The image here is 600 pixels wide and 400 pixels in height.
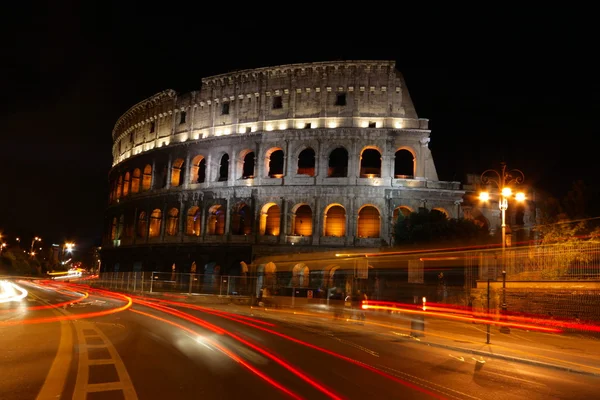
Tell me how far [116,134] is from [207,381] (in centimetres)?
6147

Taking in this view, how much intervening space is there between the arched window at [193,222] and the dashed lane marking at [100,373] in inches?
1432

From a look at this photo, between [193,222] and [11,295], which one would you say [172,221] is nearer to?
[193,222]

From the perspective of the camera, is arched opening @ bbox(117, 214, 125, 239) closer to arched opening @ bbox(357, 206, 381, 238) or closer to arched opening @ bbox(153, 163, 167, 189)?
arched opening @ bbox(153, 163, 167, 189)

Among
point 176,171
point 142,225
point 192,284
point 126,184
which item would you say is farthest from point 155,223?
point 192,284

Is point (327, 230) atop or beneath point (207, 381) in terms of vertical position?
atop

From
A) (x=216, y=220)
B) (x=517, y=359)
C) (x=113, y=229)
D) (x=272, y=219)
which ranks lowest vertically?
(x=517, y=359)

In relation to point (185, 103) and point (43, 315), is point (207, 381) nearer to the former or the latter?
point (43, 315)

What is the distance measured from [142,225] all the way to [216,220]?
1015cm

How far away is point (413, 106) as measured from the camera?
141ft

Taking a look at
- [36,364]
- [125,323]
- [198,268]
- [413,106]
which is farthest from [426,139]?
[36,364]

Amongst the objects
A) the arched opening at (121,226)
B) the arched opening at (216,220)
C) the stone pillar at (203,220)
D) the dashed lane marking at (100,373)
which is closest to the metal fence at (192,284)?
the stone pillar at (203,220)

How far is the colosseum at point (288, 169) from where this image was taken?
4141 cm

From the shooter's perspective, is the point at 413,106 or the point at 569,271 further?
the point at 413,106

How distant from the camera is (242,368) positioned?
28.8ft
